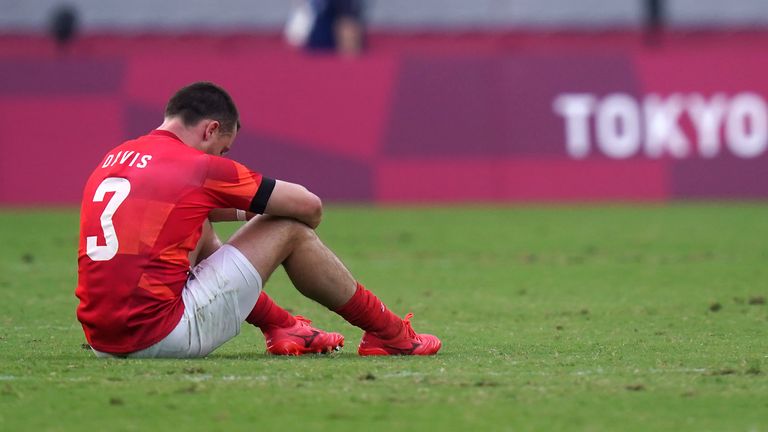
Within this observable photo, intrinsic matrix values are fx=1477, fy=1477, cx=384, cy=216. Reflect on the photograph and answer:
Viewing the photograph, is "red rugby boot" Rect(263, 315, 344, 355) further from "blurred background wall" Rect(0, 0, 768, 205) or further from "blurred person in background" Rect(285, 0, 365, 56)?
"blurred person in background" Rect(285, 0, 365, 56)

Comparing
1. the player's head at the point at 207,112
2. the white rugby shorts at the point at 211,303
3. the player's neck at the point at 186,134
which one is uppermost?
the player's head at the point at 207,112

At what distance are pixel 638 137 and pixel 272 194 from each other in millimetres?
11423

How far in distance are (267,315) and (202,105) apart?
3.54 feet

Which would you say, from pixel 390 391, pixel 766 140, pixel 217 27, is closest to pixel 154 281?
pixel 390 391

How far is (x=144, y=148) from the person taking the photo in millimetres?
6379

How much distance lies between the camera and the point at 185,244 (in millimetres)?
6359

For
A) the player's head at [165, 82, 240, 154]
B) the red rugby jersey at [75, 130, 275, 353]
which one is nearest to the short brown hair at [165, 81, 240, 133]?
the player's head at [165, 82, 240, 154]

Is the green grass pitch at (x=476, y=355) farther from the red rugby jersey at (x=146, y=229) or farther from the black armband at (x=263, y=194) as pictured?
the black armband at (x=263, y=194)

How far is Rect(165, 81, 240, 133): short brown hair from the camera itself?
6.46 meters

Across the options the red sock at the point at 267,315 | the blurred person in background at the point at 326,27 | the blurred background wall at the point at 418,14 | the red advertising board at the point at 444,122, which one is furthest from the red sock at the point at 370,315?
the blurred background wall at the point at 418,14

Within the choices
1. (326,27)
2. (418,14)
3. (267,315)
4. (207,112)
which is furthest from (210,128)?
(418,14)

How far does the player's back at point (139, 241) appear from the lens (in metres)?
6.20

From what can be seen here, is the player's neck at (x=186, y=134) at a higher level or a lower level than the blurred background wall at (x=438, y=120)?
higher

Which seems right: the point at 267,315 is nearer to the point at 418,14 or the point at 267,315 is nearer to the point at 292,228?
the point at 292,228
